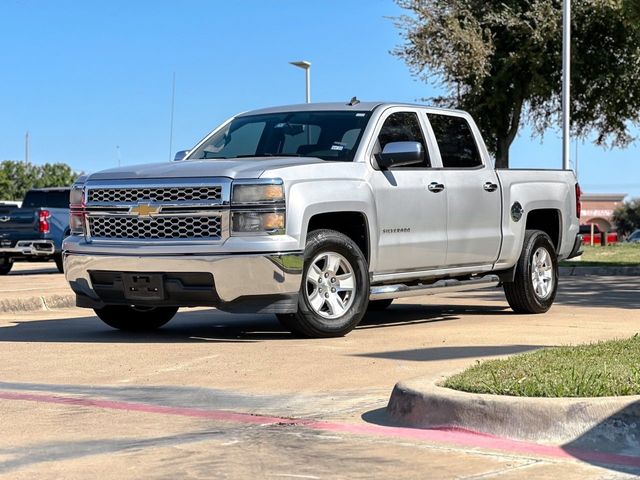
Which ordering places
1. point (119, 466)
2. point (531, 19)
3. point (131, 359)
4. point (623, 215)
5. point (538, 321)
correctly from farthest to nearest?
point (623, 215), point (531, 19), point (538, 321), point (131, 359), point (119, 466)

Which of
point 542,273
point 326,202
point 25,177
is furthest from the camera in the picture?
point 25,177

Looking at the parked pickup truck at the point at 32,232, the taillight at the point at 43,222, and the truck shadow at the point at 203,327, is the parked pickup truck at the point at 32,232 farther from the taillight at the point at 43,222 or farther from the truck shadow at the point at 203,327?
the truck shadow at the point at 203,327

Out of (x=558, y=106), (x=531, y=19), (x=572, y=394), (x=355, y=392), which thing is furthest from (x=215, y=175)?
(x=558, y=106)

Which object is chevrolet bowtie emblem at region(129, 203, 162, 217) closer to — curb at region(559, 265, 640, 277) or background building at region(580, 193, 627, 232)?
curb at region(559, 265, 640, 277)

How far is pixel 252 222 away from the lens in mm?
9656

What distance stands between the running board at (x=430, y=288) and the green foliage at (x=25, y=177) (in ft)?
291

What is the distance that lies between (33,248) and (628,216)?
98516mm

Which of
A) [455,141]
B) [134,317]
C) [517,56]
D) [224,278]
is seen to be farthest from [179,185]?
[517,56]

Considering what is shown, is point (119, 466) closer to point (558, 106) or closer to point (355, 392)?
point (355, 392)

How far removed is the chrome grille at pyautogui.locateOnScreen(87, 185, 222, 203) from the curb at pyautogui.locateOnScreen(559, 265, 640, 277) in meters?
13.5

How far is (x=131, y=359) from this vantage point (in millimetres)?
9086

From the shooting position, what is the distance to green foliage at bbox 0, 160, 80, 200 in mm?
100375

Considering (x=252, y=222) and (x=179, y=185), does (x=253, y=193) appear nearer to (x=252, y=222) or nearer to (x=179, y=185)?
(x=252, y=222)

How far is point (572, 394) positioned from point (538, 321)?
6060 mm
